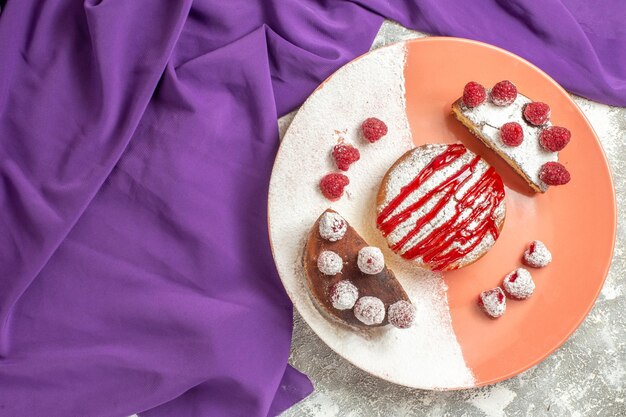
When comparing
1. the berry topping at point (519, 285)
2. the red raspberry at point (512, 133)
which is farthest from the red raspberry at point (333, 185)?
the berry topping at point (519, 285)

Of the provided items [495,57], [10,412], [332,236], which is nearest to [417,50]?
[495,57]

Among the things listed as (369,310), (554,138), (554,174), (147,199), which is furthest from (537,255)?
(147,199)

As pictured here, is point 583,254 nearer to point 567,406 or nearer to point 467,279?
point 467,279

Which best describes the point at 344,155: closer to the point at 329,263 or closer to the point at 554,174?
the point at 329,263

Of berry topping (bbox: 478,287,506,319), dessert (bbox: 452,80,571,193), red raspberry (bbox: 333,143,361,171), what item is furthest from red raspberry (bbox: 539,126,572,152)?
red raspberry (bbox: 333,143,361,171)

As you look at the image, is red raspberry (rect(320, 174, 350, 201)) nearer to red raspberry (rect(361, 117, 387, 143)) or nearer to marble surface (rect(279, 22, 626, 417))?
red raspberry (rect(361, 117, 387, 143))

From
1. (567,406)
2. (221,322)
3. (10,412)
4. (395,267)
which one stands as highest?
(395,267)
